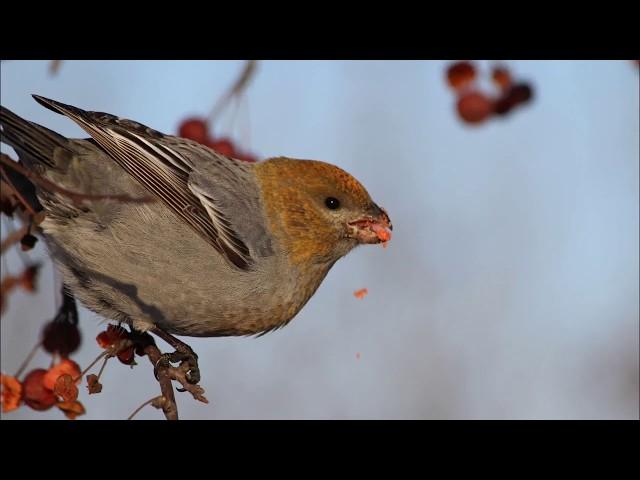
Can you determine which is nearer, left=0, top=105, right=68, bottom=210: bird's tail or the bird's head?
left=0, top=105, right=68, bottom=210: bird's tail

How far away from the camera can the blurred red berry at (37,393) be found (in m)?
3.07

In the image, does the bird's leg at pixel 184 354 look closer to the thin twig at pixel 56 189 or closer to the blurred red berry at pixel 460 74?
the thin twig at pixel 56 189

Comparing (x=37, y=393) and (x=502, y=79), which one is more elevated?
(x=502, y=79)

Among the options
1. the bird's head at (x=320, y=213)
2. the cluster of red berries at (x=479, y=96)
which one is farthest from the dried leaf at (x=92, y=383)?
the cluster of red berries at (x=479, y=96)

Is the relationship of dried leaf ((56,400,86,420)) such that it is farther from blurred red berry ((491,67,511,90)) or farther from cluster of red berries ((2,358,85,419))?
A: blurred red berry ((491,67,511,90))

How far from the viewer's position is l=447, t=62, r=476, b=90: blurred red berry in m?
3.81

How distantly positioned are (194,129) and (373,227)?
1.05 m

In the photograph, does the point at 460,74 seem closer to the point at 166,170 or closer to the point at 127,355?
the point at 166,170

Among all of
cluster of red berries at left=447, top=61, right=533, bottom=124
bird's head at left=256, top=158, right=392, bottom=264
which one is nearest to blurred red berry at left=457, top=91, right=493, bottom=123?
cluster of red berries at left=447, top=61, right=533, bottom=124

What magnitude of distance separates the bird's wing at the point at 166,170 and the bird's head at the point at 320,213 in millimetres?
275

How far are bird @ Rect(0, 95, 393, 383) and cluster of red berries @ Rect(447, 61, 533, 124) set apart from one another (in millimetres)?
769

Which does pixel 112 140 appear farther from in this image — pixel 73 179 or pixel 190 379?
pixel 190 379

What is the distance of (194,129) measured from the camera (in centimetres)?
377

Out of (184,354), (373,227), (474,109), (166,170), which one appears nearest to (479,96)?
(474,109)
